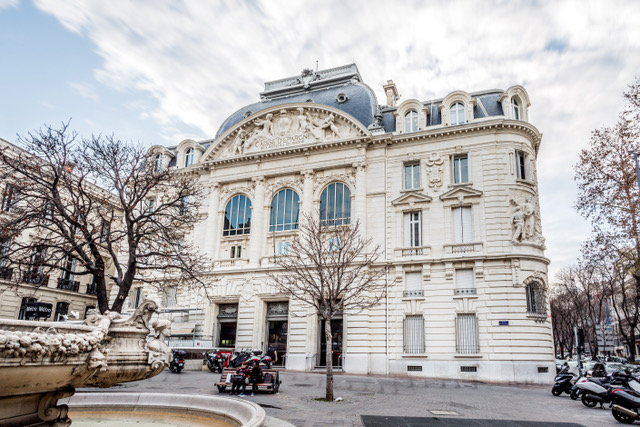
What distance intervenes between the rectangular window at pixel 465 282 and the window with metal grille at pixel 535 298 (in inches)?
119

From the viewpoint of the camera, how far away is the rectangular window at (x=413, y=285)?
1113 inches

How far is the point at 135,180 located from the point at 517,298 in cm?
2094

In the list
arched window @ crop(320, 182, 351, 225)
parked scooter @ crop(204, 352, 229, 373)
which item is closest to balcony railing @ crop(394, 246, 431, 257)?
arched window @ crop(320, 182, 351, 225)

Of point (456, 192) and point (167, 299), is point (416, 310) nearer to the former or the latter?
point (456, 192)

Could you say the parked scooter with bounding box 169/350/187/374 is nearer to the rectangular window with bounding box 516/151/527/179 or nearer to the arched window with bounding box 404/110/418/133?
the arched window with bounding box 404/110/418/133

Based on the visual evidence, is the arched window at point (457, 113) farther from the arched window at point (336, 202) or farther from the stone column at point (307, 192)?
the stone column at point (307, 192)

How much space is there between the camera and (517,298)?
26094 millimetres

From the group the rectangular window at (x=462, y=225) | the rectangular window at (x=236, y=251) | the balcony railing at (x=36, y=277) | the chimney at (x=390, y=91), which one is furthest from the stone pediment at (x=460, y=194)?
the balcony railing at (x=36, y=277)

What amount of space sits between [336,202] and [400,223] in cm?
→ 469

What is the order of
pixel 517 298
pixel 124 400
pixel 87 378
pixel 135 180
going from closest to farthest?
pixel 87 378 < pixel 124 400 < pixel 135 180 < pixel 517 298

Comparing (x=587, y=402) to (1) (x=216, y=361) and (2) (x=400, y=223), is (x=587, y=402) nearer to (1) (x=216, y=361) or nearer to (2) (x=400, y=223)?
(2) (x=400, y=223)

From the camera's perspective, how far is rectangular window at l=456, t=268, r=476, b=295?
2731cm

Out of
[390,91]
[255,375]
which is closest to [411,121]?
[390,91]

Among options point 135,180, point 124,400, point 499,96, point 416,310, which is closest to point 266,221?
Answer: point 416,310
